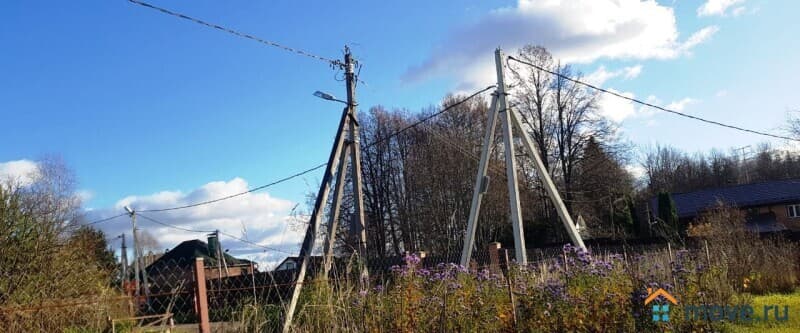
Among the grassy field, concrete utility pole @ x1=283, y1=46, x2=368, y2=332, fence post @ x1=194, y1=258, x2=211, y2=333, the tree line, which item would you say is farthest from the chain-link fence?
the tree line

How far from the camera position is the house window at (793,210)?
98.2 feet

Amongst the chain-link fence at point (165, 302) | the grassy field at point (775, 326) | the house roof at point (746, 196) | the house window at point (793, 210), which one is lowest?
the grassy field at point (775, 326)

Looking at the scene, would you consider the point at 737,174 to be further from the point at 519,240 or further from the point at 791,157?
the point at 519,240

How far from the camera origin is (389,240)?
2855 cm

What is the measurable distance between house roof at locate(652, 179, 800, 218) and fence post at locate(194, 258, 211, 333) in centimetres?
2848

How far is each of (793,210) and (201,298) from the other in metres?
33.6

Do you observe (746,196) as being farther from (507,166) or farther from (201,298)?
(201,298)

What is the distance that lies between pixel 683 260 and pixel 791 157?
47.7 m

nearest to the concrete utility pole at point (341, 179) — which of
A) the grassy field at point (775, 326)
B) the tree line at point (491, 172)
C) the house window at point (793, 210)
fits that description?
the grassy field at point (775, 326)

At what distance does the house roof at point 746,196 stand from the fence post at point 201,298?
28.5 metres

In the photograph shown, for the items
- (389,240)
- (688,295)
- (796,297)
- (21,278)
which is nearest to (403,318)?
(688,295)

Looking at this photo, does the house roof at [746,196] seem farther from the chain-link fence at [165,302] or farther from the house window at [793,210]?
the chain-link fence at [165,302]

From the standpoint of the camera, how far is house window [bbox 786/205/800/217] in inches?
1179

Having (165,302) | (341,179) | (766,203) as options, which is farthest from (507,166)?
(766,203)
